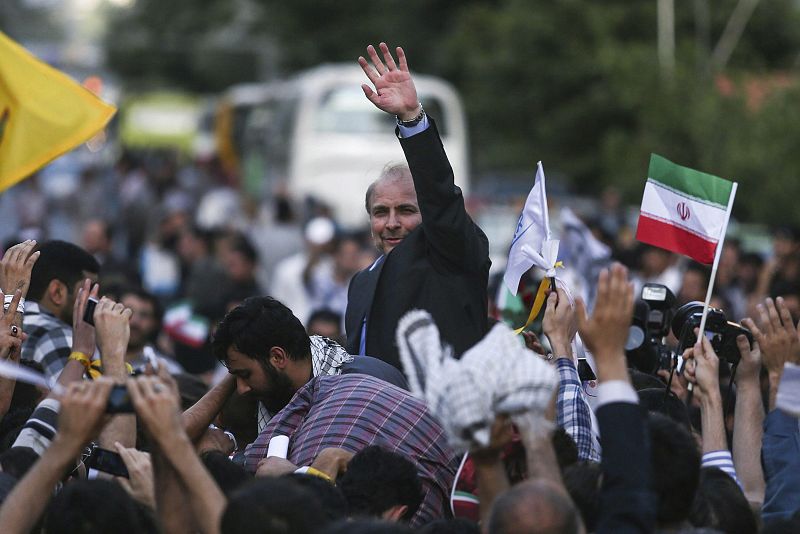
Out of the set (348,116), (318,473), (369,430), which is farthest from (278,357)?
(348,116)

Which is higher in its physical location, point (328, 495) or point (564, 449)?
point (564, 449)

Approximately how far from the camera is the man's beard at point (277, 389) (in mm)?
5703

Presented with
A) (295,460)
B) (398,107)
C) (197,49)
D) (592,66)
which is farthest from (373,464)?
(197,49)

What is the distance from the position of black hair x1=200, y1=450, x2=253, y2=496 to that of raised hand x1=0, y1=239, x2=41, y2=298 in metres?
1.32

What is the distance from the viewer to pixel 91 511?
423 centimetres

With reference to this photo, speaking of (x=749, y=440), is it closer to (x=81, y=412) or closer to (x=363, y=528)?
(x=363, y=528)

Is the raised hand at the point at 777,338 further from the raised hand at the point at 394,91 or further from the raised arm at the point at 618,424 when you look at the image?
the raised hand at the point at 394,91

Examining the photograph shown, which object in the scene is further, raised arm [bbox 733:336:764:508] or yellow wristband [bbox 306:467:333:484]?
raised arm [bbox 733:336:764:508]

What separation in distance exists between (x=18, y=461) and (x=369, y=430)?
3.93 ft

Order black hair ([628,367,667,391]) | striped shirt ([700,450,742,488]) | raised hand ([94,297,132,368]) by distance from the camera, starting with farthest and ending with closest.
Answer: black hair ([628,367,667,391]), striped shirt ([700,450,742,488]), raised hand ([94,297,132,368])

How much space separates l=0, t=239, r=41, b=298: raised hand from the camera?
5.80 m

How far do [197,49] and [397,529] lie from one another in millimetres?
51619

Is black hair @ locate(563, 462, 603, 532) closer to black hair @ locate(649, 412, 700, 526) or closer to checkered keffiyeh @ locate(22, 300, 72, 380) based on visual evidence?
black hair @ locate(649, 412, 700, 526)

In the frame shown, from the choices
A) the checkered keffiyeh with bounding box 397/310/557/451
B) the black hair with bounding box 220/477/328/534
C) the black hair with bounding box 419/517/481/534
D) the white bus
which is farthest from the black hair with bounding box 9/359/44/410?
the white bus
